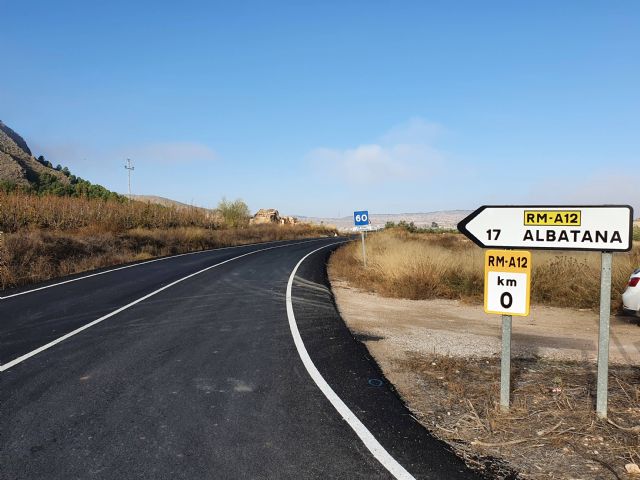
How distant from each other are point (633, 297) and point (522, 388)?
4.22 metres

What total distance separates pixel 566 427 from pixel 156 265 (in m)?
18.4

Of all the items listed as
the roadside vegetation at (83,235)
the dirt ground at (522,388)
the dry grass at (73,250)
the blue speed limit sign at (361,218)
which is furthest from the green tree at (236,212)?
the dirt ground at (522,388)

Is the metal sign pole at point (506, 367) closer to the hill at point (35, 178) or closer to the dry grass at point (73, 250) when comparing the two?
the dry grass at point (73, 250)

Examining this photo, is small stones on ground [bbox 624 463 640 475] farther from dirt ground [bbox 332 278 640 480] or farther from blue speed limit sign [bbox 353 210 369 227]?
blue speed limit sign [bbox 353 210 369 227]

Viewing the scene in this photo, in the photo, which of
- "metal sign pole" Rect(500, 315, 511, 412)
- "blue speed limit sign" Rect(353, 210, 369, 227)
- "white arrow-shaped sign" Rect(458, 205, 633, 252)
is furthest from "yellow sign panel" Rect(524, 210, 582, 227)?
"blue speed limit sign" Rect(353, 210, 369, 227)

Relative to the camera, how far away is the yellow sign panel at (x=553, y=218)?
4.30 m

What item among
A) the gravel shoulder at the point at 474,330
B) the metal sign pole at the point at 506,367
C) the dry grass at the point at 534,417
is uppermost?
the metal sign pole at the point at 506,367

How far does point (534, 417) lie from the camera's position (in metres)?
4.44

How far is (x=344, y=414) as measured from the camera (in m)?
4.51

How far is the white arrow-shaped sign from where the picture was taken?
163 inches

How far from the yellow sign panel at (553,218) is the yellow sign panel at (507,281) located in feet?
1.10

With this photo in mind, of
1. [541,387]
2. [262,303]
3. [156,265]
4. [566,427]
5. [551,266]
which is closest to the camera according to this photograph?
[566,427]

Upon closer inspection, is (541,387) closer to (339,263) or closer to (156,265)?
(339,263)

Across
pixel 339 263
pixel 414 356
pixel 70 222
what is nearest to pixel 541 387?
pixel 414 356
